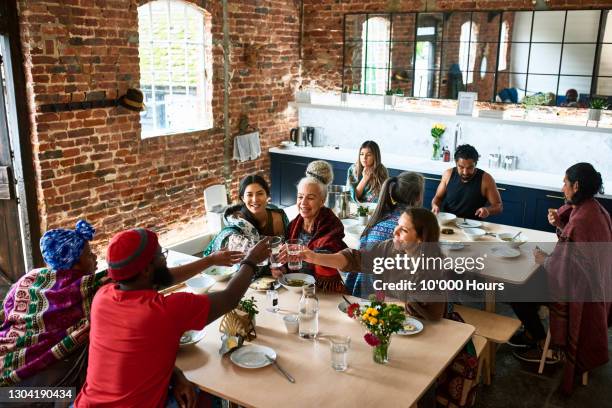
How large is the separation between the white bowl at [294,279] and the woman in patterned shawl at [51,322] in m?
1.09

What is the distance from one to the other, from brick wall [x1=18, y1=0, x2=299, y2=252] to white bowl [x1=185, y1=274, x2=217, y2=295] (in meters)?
2.23

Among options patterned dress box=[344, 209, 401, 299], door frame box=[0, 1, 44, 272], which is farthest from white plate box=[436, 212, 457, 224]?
door frame box=[0, 1, 44, 272]

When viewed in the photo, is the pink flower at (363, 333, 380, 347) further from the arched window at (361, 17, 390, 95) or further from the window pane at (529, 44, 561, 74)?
the arched window at (361, 17, 390, 95)

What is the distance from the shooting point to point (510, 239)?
4.42 m

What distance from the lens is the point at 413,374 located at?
2568 millimetres

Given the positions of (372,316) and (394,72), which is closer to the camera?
(372,316)

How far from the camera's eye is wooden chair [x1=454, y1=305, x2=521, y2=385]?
3680 mm

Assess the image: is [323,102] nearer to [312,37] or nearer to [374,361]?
[312,37]

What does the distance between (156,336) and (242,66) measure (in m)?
5.34

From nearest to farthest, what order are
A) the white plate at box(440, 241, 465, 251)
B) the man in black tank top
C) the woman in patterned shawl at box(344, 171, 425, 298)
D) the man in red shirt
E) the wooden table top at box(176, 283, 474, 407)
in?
the man in red shirt
the wooden table top at box(176, 283, 474, 407)
the woman in patterned shawl at box(344, 171, 425, 298)
the white plate at box(440, 241, 465, 251)
the man in black tank top

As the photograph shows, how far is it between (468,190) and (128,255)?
12.0 ft

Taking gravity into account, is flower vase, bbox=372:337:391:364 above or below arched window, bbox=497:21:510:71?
below

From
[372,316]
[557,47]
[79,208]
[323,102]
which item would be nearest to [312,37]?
[323,102]

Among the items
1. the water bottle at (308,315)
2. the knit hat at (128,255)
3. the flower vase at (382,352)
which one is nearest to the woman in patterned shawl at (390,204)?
the water bottle at (308,315)
